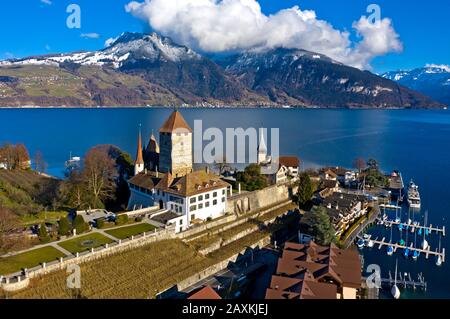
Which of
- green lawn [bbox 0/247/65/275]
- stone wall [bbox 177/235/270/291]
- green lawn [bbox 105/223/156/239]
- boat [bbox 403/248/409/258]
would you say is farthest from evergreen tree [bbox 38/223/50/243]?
boat [bbox 403/248/409/258]

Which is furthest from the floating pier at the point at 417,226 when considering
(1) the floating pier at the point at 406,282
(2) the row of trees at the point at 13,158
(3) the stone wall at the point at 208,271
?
(2) the row of trees at the point at 13,158

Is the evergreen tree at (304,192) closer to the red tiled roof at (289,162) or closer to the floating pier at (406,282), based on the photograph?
the red tiled roof at (289,162)

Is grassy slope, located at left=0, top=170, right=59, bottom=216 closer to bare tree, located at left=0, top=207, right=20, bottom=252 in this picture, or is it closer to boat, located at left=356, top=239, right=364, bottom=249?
bare tree, located at left=0, top=207, right=20, bottom=252

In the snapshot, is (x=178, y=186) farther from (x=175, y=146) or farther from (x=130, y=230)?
(x=130, y=230)

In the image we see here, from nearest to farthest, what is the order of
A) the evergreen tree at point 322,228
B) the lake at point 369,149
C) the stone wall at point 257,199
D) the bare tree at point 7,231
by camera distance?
the bare tree at point 7,231, the evergreen tree at point 322,228, the lake at point 369,149, the stone wall at point 257,199

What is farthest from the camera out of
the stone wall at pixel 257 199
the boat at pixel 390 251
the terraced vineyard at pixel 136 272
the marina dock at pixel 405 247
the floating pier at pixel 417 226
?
the floating pier at pixel 417 226

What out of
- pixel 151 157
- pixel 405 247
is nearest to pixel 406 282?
A: pixel 405 247
